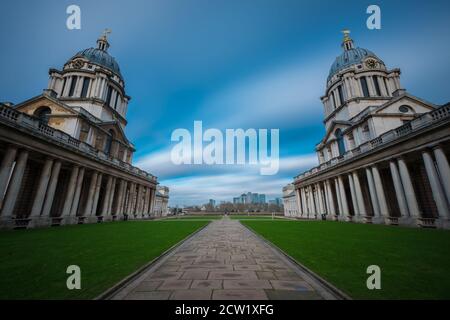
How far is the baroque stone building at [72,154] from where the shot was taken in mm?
16141

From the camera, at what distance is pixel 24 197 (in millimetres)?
22141

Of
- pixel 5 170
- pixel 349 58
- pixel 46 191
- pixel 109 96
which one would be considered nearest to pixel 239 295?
pixel 5 170

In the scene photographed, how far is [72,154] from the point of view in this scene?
22.0 m

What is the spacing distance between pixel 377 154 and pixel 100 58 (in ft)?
182

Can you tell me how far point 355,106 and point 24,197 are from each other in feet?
172

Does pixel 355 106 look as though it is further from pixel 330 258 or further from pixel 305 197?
pixel 330 258

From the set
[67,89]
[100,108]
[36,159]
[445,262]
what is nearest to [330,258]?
[445,262]

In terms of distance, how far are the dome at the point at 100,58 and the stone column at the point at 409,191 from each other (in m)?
54.3

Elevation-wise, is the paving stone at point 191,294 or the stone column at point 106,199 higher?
the stone column at point 106,199

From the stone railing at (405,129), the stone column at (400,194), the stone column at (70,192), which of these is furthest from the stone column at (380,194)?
the stone column at (70,192)

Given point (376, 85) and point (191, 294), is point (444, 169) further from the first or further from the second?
point (376, 85)

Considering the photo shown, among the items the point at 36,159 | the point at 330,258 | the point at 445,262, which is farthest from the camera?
the point at 36,159

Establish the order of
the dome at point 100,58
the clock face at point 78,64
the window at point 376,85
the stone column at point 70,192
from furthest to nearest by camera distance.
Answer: the dome at point 100,58
the clock face at point 78,64
the window at point 376,85
the stone column at point 70,192

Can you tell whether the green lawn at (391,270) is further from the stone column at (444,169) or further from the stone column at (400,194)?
the stone column at (400,194)
